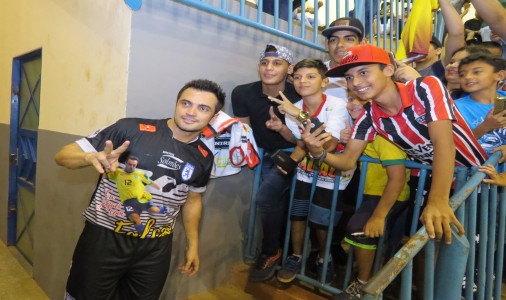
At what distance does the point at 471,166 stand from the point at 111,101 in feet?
8.56

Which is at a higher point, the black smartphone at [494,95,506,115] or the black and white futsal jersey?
the black smartphone at [494,95,506,115]

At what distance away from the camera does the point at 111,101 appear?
2.53 metres

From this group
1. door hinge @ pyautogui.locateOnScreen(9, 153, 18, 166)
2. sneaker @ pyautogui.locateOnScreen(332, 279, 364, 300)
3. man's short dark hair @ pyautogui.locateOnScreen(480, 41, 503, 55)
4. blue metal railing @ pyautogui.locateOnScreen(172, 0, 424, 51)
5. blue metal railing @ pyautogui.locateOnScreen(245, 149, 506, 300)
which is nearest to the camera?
blue metal railing @ pyautogui.locateOnScreen(245, 149, 506, 300)

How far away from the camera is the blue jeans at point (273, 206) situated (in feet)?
9.24

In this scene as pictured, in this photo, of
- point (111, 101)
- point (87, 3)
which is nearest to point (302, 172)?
point (111, 101)

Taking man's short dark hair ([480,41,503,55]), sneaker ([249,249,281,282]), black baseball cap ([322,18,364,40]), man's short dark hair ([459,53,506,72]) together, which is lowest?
sneaker ([249,249,281,282])

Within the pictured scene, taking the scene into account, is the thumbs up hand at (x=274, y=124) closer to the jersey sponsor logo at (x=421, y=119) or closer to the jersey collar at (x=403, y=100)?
the jersey collar at (x=403, y=100)

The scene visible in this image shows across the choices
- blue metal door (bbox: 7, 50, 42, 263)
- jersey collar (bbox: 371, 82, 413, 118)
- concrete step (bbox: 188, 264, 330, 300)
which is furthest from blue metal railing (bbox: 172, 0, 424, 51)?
blue metal door (bbox: 7, 50, 42, 263)

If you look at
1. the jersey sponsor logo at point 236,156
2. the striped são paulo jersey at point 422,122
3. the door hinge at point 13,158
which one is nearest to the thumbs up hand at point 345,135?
the striped são paulo jersey at point 422,122

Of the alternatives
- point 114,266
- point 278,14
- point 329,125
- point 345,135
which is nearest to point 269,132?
point 329,125

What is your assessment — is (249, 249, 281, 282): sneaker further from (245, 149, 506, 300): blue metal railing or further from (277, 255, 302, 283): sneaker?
(245, 149, 506, 300): blue metal railing

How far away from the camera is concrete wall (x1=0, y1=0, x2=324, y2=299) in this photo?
2482 millimetres

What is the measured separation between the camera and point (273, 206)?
2.83 m

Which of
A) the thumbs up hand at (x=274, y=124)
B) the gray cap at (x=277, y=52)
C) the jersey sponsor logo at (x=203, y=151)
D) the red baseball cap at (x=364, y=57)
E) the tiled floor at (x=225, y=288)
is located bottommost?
the tiled floor at (x=225, y=288)
